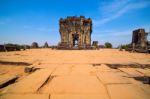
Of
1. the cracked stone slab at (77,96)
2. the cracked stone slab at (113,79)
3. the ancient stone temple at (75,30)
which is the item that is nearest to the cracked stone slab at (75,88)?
the cracked stone slab at (77,96)

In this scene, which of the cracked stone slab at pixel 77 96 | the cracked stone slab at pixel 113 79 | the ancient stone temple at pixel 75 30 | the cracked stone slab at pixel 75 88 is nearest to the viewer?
the cracked stone slab at pixel 77 96

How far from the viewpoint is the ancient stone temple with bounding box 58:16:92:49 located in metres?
27.4

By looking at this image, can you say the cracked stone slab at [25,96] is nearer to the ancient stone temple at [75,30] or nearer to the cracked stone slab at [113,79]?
the cracked stone slab at [113,79]

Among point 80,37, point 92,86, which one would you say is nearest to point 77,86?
point 92,86

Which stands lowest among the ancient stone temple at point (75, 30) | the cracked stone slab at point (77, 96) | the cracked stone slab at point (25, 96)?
the cracked stone slab at point (77, 96)

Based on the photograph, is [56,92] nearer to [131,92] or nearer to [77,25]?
[131,92]

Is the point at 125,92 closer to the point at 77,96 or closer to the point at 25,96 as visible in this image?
the point at 77,96

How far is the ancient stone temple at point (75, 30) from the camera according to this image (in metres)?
27.4

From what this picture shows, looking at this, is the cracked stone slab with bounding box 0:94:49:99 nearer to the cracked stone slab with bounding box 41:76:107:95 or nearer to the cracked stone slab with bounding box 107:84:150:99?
the cracked stone slab with bounding box 41:76:107:95

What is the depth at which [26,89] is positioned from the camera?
2205 millimetres

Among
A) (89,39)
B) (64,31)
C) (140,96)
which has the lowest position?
(140,96)

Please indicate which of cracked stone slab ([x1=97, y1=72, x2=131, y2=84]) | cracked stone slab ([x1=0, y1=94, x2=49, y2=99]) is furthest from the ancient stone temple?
cracked stone slab ([x1=0, y1=94, x2=49, y2=99])

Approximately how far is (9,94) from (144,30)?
2062 centimetres

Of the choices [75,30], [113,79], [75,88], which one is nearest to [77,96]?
[75,88]
